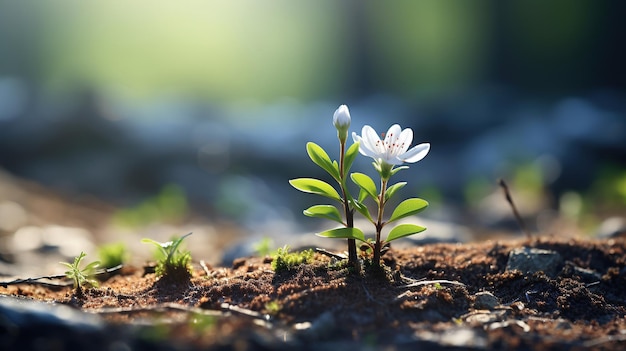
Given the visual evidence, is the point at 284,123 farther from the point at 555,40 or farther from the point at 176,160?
the point at 555,40

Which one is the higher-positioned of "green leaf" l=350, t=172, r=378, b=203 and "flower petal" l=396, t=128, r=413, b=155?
"flower petal" l=396, t=128, r=413, b=155

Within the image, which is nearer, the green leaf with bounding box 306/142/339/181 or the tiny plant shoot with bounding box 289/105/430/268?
the tiny plant shoot with bounding box 289/105/430/268

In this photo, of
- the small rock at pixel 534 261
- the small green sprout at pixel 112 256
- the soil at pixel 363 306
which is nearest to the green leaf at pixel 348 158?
the soil at pixel 363 306

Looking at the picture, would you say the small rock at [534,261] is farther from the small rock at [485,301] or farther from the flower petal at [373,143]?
the flower petal at [373,143]

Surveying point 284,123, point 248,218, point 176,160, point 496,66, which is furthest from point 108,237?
point 496,66

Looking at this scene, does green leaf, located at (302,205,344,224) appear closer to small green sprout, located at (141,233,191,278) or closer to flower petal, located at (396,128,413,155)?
flower petal, located at (396,128,413,155)

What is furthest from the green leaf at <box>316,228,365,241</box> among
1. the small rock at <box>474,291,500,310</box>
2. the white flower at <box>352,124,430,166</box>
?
the small rock at <box>474,291,500,310</box>
